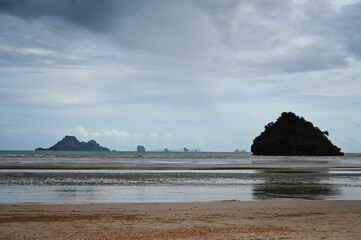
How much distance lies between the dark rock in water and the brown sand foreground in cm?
16018

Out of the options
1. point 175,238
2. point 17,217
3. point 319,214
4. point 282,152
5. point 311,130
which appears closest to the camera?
point 175,238

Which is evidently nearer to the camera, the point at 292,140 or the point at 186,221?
the point at 186,221

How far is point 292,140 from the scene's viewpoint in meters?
173

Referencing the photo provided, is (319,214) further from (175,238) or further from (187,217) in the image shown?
(175,238)

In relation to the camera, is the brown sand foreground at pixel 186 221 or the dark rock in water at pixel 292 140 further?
the dark rock in water at pixel 292 140

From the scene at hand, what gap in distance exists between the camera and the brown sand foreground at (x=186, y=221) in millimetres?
10961

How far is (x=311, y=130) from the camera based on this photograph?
18488 centimetres

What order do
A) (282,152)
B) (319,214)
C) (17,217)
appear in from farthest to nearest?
(282,152) → (319,214) → (17,217)

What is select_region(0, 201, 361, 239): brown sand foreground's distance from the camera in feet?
36.0

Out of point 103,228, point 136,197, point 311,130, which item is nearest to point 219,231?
point 103,228

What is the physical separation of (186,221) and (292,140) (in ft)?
553

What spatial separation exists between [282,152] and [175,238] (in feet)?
555

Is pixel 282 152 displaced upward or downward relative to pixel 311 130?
downward

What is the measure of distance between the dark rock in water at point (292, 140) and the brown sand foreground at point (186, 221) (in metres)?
160
